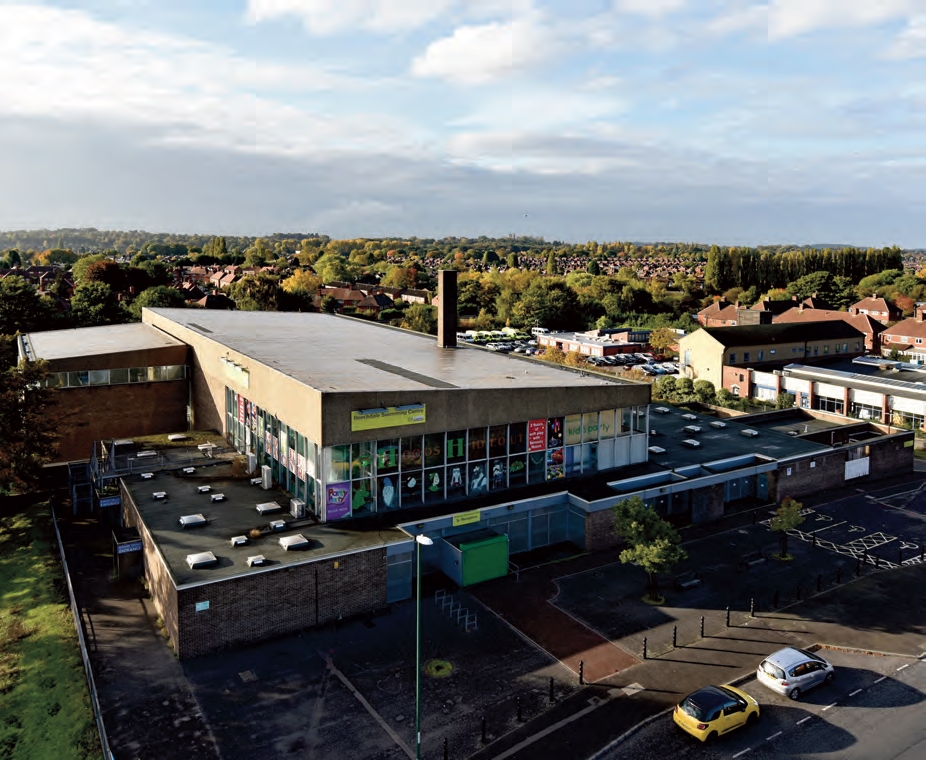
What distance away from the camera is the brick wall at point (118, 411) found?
4706 cm

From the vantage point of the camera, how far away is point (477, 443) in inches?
1430

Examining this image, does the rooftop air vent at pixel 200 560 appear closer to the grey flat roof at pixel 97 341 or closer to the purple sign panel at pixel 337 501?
the purple sign panel at pixel 337 501

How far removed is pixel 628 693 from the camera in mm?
25500

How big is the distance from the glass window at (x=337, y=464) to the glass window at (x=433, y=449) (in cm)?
390

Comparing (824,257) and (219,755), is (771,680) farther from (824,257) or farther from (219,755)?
(824,257)

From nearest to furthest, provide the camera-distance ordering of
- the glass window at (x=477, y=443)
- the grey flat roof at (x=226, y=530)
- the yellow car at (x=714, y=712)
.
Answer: the yellow car at (x=714, y=712) → the grey flat roof at (x=226, y=530) → the glass window at (x=477, y=443)

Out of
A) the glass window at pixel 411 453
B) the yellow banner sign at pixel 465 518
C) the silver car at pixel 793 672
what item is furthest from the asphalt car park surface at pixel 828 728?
the glass window at pixel 411 453

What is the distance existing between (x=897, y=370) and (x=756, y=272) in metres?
111

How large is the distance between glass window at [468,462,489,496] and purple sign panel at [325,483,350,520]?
6424 millimetres

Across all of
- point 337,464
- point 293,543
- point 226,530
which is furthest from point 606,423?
point 226,530

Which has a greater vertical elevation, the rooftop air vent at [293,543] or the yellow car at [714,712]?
the rooftop air vent at [293,543]

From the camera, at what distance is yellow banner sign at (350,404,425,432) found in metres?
32.6

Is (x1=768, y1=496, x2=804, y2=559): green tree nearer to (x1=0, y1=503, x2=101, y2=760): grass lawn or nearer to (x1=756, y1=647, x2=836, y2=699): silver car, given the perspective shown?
(x1=756, y1=647, x2=836, y2=699): silver car

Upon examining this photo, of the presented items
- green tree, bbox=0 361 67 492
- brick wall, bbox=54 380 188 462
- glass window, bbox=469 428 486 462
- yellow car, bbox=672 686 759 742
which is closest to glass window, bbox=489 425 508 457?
glass window, bbox=469 428 486 462
